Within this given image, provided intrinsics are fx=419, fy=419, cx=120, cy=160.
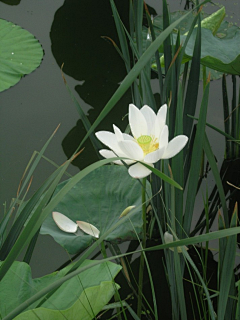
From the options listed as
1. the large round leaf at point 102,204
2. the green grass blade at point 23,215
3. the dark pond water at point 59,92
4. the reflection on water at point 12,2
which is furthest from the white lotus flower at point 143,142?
the reflection on water at point 12,2

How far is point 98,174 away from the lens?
1.26m

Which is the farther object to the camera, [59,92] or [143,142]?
[59,92]

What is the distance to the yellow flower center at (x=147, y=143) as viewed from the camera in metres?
0.93

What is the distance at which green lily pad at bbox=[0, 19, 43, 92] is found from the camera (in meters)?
2.06

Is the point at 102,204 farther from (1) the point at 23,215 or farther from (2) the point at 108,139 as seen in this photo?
(1) the point at 23,215

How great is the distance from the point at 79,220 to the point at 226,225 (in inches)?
18.2

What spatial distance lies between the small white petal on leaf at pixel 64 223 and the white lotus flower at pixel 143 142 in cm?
29

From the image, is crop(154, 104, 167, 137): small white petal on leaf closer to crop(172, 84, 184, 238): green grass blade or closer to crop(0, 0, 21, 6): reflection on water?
crop(172, 84, 184, 238): green grass blade

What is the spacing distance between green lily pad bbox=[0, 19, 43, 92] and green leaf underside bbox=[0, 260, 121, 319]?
129 cm

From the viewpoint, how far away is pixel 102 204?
1212 mm

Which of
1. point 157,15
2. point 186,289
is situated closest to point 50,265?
point 186,289

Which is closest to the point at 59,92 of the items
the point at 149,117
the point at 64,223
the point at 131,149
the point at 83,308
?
the point at 64,223

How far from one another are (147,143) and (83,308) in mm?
371

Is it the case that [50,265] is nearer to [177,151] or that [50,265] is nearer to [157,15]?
[177,151]
